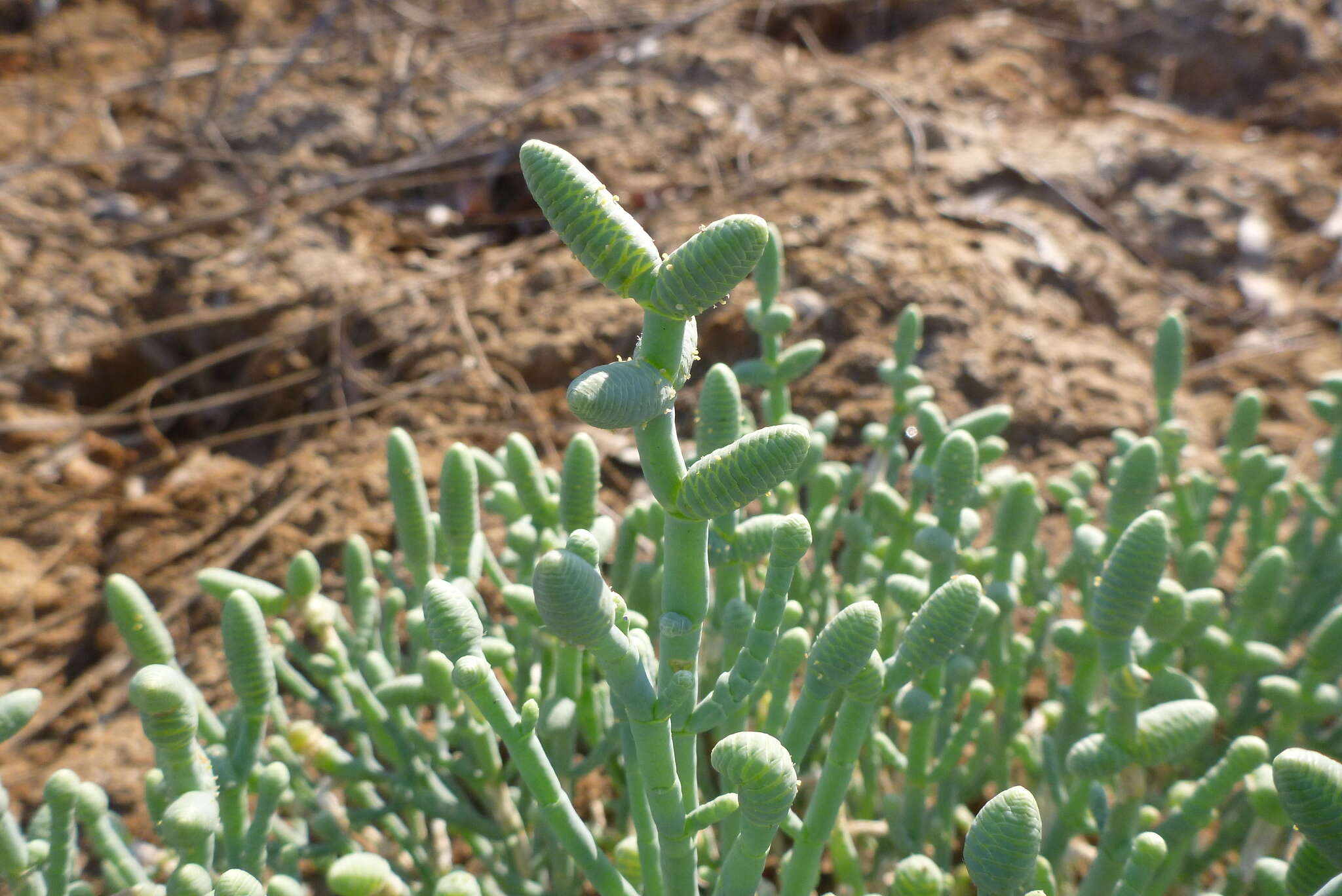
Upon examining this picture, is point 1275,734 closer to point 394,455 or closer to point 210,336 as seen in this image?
point 394,455

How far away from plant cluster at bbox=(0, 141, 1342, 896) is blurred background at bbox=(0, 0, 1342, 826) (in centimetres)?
61

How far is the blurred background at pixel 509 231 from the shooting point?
7.26 ft

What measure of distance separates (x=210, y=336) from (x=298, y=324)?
0.26 meters

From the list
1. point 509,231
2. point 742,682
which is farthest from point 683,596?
point 509,231

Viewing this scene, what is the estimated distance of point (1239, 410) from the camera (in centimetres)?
159

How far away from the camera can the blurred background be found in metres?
2.21

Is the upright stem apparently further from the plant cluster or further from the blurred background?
the blurred background

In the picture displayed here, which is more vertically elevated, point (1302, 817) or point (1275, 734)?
point (1302, 817)

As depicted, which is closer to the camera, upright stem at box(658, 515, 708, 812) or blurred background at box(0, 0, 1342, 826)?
upright stem at box(658, 515, 708, 812)

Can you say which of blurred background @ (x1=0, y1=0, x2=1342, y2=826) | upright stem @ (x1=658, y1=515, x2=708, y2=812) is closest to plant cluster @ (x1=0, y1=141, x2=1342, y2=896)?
upright stem @ (x1=658, y1=515, x2=708, y2=812)

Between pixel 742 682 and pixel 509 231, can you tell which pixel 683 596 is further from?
pixel 509 231

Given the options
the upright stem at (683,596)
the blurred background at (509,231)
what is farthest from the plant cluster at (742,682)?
the blurred background at (509,231)

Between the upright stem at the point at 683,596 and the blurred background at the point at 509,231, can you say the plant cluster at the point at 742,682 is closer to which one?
the upright stem at the point at 683,596

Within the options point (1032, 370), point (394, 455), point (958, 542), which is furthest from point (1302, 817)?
point (1032, 370)
